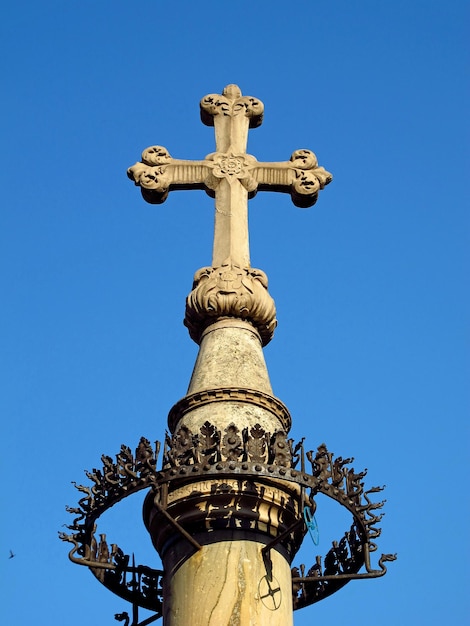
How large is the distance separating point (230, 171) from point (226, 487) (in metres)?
4.76

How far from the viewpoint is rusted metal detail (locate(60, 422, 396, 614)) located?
10.1 metres

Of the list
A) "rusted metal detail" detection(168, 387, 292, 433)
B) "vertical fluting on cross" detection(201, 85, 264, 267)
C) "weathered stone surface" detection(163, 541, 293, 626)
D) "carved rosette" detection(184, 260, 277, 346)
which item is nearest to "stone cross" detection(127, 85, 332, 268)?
"vertical fluting on cross" detection(201, 85, 264, 267)

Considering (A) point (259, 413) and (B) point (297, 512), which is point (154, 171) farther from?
(B) point (297, 512)

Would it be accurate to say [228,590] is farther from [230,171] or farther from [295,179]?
[295,179]

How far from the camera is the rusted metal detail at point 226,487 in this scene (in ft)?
Result: 33.1

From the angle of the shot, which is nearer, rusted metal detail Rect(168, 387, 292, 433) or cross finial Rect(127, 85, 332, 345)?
rusted metal detail Rect(168, 387, 292, 433)

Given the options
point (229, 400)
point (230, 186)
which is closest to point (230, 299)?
point (229, 400)

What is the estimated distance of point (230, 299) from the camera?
1200cm

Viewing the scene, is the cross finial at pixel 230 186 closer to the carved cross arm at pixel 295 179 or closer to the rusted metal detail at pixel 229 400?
the carved cross arm at pixel 295 179

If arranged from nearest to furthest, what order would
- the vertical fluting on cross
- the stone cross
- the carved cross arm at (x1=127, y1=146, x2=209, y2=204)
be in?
the vertical fluting on cross, the stone cross, the carved cross arm at (x1=127, y1=146, x2=209, y2=204)

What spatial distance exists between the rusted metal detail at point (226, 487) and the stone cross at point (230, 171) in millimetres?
3651

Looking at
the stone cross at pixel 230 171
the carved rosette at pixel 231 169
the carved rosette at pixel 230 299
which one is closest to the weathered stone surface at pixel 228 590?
the carved rosette at pixel 230 299

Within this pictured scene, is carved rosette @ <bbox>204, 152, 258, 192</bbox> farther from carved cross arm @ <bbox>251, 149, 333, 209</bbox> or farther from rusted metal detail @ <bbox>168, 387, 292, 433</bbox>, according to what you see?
rusted metal detail @ <bbox>168, 387, 292, 433</bbox>

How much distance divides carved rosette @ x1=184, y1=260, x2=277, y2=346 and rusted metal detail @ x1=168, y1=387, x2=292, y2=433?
45.2 inches
